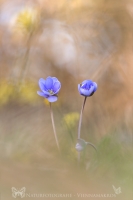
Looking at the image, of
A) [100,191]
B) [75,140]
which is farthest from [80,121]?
[100,191]

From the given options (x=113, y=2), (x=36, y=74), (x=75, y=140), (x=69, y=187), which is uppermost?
(x=113, y=2)

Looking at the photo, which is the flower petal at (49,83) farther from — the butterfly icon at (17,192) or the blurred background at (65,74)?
the butterfly icon at (17,192)

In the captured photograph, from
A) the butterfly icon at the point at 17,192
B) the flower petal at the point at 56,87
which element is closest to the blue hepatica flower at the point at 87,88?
the flower petal at the point at 56,87

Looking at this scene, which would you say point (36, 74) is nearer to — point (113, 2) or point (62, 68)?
point (62, 68)

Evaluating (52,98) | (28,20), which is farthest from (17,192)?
(28,20)

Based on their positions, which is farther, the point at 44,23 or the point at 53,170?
the point at 44,23

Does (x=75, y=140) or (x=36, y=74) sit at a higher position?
(x=36, y=74)

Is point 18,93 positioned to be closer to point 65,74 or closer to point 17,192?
point 65,74

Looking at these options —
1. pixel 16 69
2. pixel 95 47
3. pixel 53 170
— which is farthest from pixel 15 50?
pixel 53 170
